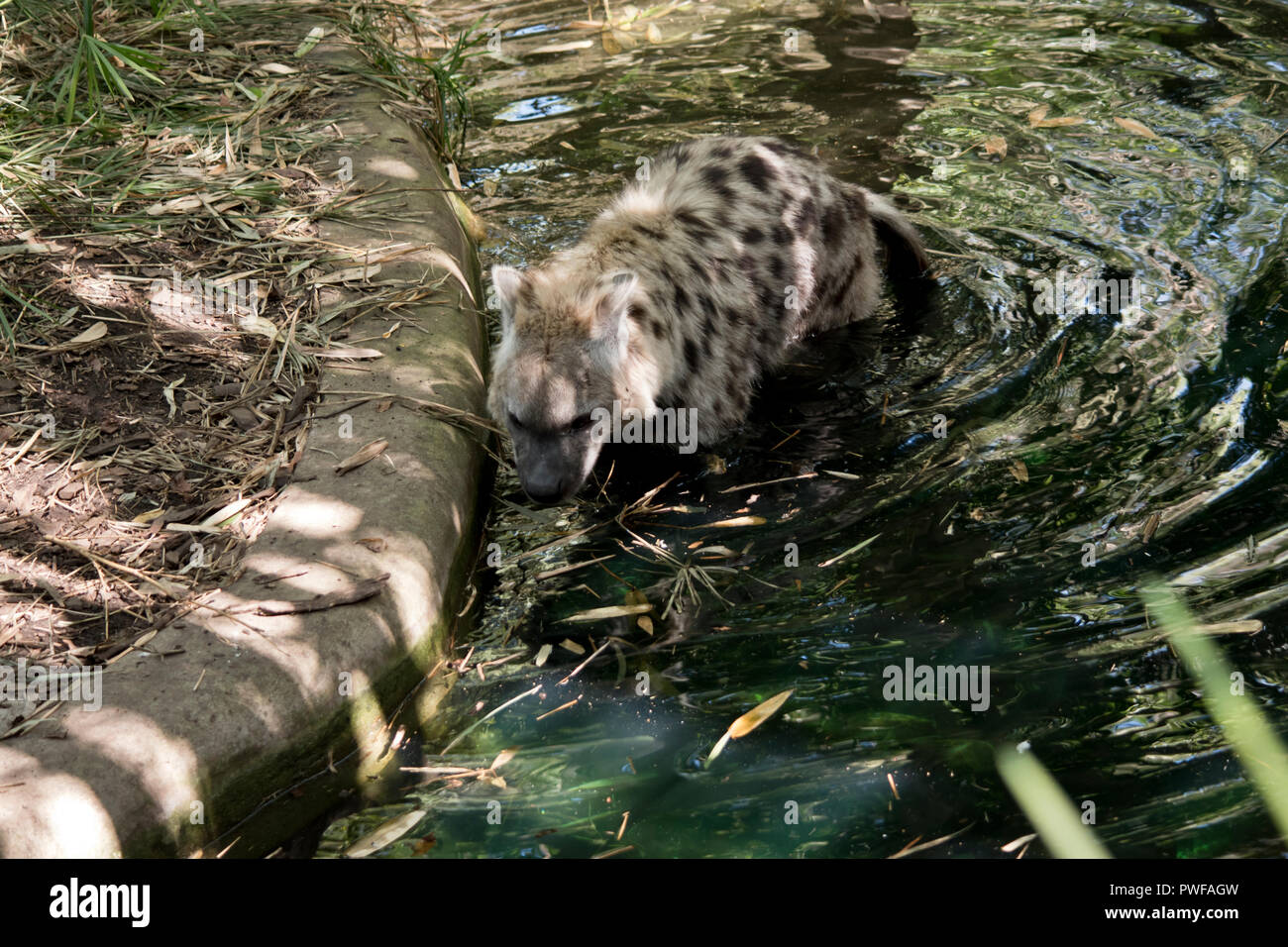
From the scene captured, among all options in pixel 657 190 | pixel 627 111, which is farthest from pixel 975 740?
pixel 627 111

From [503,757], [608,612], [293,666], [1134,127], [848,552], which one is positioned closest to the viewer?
[293,666]

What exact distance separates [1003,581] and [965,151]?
13.2 feet

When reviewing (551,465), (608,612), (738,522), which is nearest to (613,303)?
(551,465)

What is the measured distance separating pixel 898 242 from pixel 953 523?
2250mm

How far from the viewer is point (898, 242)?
20.4 feet

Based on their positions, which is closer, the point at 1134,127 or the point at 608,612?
the point at 608,612

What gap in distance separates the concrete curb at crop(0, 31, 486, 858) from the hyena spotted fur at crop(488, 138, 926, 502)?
0.39 meters

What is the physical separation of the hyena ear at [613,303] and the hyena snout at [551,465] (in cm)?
42

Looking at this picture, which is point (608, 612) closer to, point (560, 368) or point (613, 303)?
point (560, 368)

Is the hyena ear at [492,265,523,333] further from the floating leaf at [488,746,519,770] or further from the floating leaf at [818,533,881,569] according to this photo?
the floating leaf at [488,746,519,770]

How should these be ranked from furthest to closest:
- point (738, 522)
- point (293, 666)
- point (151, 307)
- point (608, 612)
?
1. point (151, 307)
2. point (738, 522)
3. point (608, 612)
4. point (293, 666)

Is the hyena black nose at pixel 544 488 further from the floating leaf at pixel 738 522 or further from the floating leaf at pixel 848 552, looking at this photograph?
the floating leaf at pixel 848 552
